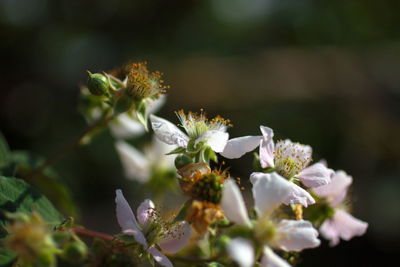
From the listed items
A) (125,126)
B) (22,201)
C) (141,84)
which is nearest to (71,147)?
(125,126)

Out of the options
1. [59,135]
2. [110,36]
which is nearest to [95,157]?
[59,135]

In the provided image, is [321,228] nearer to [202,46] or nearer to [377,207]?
[377,207]

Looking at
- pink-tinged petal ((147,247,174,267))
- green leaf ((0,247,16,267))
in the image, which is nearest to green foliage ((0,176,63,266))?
green leaf ((0,247,16,267))

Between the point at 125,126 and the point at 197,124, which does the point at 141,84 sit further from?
the point at 125,126

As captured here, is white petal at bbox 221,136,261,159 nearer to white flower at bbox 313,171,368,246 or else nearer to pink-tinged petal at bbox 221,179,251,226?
pink-tinged petal at bbox 221,179,251,226

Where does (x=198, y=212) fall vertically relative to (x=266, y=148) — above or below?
below

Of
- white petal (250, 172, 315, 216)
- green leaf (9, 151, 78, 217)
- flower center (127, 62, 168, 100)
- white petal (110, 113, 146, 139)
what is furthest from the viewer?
white petal (110, 113, 146, 139)
